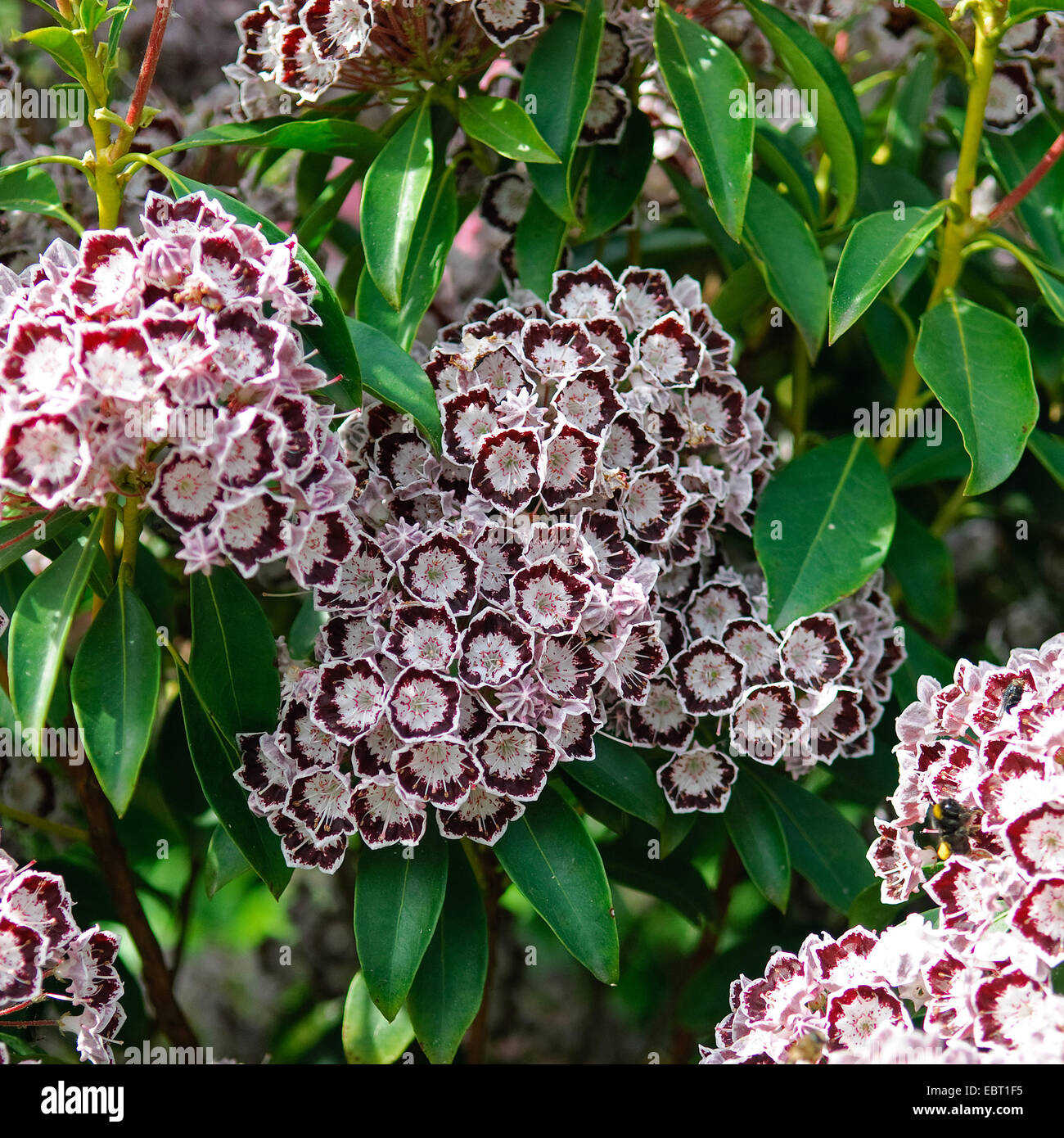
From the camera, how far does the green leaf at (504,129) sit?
1620 mm

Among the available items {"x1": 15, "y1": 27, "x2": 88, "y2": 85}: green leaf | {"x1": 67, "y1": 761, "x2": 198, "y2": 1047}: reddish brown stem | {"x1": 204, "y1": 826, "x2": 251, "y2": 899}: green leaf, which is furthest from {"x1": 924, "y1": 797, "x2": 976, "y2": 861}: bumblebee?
{"x1": 15, "y1": 27, "x2": 88, "y2": 85}: green leaf

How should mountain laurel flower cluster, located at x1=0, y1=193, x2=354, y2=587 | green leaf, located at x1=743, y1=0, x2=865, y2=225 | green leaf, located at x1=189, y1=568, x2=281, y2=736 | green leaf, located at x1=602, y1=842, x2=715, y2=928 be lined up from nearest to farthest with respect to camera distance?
mountain laurel flower cluster, located at x1=0, y1=193, x2=354, y2=587
green leaf, located at x1=189, y1=568, x2=281, y2=736
green leaf, located at x1=743, y1=0, x2=865, y2=225
green leaf, located at x1=602, y1=842, x2=715, y2=928

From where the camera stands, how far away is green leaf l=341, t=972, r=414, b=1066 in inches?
66.8

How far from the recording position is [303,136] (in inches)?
68.8

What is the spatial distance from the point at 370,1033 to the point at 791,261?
4.23 ft

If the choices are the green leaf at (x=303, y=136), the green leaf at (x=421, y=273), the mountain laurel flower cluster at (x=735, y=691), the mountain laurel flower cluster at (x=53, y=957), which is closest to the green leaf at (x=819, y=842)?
the mountain laurel flower cluster at (x=735, y=691)

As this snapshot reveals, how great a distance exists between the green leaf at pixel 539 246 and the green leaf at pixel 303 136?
0.84 ft

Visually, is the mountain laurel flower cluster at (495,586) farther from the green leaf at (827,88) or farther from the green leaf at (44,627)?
the green leaf at (827,88)

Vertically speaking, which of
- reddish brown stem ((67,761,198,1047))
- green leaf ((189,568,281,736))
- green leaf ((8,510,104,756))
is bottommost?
reddish brown stem ((67,761,198,1047))

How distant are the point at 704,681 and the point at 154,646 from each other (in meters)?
0.71

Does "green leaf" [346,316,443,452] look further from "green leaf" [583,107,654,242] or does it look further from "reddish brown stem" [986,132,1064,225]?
"reddish brown stem" [986,132,1064,225]

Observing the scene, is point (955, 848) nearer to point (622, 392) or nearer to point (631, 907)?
point (622, 392)

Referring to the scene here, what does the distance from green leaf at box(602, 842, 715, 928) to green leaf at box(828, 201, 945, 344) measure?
0.89 m
